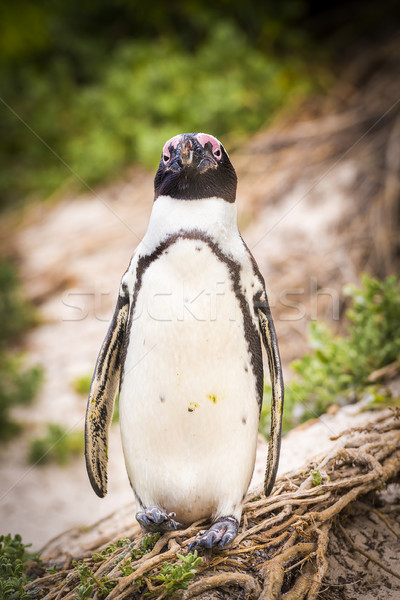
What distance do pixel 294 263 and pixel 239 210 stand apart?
2.09 feet

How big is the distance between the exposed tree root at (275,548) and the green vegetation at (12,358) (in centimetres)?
194

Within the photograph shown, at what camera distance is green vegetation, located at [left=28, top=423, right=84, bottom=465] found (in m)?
3.07

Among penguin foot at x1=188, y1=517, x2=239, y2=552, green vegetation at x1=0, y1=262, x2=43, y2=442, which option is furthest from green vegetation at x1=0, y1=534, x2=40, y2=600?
green vegetation at x1=0, y1=262, x2=43, y2=442

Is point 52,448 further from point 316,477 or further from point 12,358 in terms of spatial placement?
point 316,477

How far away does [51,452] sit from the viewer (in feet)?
10.1

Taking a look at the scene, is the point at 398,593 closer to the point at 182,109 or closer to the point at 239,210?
the point at 239,210

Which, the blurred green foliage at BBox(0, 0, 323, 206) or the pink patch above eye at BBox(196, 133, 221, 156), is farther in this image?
the blurred green foliage at BBox(0, 0, 323, 206)

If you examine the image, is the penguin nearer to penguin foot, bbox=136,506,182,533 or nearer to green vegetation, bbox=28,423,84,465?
penguin foot, bbox=136,506,182,533

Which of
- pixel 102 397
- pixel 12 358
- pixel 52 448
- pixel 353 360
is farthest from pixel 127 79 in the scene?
pixel 102 397

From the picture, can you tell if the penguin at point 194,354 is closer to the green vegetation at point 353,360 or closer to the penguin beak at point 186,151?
the penguin beak at point 186,151

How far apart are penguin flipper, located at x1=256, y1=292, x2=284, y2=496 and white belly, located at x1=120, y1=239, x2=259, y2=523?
59 millimetres

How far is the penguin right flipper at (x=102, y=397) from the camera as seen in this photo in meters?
1.60

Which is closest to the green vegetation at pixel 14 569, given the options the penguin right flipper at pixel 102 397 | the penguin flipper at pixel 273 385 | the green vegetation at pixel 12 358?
the penguin right flipper at pixel 102 397

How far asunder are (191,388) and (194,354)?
0.09 meters
